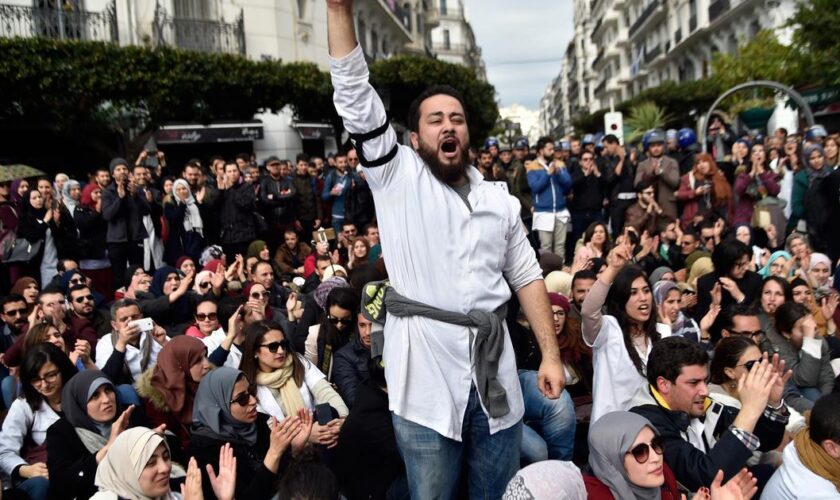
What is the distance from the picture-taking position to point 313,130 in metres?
25.7

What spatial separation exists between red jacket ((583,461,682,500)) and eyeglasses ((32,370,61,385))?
3382 mm

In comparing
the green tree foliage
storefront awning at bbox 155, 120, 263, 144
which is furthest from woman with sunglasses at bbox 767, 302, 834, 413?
storefront awning at bbox 155, 120, 263, 144

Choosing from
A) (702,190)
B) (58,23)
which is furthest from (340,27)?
(58,23)

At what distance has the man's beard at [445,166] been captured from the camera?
2621mm

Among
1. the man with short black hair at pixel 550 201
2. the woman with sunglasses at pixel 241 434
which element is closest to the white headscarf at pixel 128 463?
the woman with sunglasses at pixel 241 434

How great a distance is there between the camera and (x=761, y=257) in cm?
793

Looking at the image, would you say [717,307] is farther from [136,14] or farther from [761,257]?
[136,14]

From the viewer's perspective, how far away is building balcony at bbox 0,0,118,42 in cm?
1852

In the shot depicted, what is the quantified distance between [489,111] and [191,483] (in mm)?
28761

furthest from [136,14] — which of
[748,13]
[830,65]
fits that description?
[748,13]

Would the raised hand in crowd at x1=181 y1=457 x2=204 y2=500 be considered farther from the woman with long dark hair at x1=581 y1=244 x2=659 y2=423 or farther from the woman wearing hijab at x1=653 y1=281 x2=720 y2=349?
the woman wearing hijab at x1=653 y1=281 x2=720 y2=349

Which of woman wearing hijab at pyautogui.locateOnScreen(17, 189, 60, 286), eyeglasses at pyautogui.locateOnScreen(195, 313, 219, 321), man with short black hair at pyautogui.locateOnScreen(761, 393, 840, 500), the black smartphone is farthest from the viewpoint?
woman wearing hijab at pyautogui.locateOnScreen(17, 189, 60, 286)

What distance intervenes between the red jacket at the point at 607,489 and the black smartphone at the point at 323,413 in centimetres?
197

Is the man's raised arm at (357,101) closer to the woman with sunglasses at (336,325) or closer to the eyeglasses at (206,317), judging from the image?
the woman with sunglasses at (336,325)
